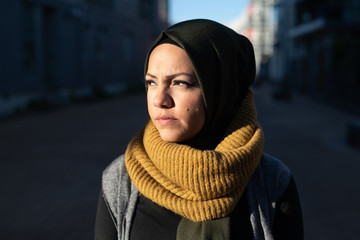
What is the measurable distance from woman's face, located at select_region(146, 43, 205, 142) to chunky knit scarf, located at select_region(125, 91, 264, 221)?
0.08 m

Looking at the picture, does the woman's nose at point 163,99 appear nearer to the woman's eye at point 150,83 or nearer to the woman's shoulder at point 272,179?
the woman's eye at point 150,83

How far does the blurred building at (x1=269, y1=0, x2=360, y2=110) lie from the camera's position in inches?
711

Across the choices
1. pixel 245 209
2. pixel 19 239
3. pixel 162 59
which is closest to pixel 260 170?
pixel 245 209

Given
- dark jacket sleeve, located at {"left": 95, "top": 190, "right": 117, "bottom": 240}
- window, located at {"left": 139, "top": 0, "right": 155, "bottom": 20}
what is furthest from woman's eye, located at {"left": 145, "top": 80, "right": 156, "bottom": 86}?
window, located at {"left": 139, "top": 0, "right": 155, "bottom": 20}

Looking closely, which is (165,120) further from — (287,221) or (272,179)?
(287,221)

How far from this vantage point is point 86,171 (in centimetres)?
673

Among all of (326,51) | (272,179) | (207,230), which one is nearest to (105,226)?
(207,230)

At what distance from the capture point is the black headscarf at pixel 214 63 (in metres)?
1.56

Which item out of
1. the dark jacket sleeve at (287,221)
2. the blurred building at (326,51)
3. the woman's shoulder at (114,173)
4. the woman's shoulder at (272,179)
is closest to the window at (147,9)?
the blurred building at (326,51)

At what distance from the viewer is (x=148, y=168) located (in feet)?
5.57

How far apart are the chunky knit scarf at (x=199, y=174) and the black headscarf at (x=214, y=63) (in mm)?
80

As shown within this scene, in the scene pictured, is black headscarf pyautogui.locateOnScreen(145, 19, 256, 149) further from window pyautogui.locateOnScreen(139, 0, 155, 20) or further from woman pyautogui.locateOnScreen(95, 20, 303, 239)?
window pyautogui.locateOnScreen(139, 0, 155, 20)

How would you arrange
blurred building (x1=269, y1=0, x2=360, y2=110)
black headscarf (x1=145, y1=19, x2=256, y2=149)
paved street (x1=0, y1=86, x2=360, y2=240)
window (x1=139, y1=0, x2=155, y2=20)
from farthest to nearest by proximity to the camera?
window (x1=139, y1=0, x2=155, y2=20)
blurred building (x1=269, y1=0, x2=360, y2=110)
paved street (x1=0, y1=86, x2=360, y2=240)
black headscarf (x1=145, y1=19, x2=256, y2=149)

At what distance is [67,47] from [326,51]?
13749 mm
